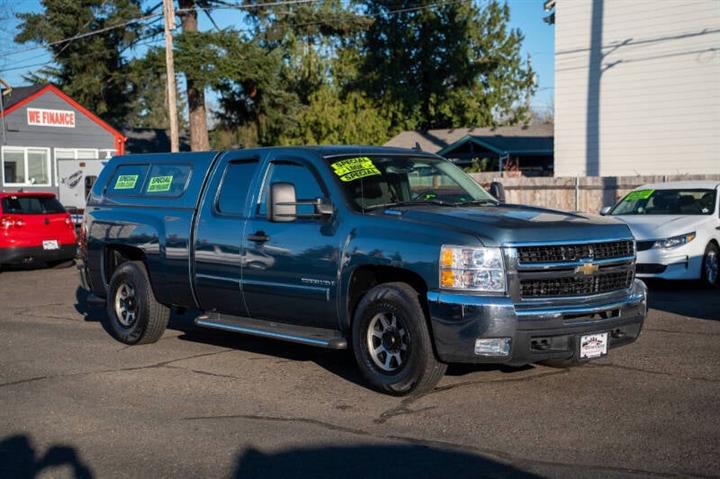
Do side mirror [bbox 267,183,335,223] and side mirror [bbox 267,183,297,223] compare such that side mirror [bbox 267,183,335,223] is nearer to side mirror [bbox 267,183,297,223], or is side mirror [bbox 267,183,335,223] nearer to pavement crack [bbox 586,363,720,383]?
side mirror [bbox 267,183,297,223]

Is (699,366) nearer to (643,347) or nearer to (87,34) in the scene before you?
(643,347)

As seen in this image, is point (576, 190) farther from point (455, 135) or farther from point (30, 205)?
point (455, 135)

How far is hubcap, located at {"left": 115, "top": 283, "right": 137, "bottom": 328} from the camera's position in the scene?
940cm

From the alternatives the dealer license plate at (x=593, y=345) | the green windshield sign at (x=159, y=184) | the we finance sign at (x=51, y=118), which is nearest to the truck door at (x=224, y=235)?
the green windshield sign at (x=159, y=184)

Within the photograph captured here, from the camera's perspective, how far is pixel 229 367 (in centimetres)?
821

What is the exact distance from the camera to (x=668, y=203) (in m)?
14.2

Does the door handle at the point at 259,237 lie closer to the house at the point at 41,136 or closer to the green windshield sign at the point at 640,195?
the green windshield sign at the point at 640,195

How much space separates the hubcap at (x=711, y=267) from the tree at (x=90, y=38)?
23.8 metres

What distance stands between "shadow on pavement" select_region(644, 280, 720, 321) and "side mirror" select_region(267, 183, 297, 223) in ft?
18.2

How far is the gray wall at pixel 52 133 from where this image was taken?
33.0 meters

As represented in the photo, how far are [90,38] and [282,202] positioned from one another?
1102 inches

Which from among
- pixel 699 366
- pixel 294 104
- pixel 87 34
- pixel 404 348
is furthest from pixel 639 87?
pixel 404 348

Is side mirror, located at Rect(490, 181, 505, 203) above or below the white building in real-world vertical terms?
below

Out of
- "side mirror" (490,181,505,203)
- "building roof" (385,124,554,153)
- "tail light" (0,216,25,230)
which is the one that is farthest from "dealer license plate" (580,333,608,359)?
"building roof" (385,124,554,153)
